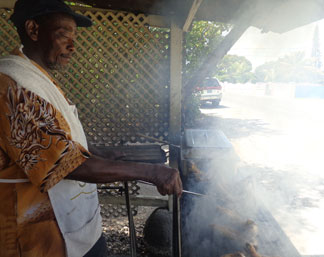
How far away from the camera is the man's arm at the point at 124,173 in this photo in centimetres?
124

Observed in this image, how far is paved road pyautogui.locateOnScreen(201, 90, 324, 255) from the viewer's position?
4.35 m

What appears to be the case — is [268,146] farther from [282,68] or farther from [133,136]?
[282,68]

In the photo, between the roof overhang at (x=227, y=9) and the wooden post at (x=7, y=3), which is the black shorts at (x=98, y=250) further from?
the wooden post at (x=7, y=3)

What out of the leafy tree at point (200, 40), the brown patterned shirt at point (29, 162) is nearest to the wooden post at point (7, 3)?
the brown patterned shirt at point (29, 162)

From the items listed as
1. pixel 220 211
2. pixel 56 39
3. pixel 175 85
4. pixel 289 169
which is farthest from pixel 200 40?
pixel 56 39

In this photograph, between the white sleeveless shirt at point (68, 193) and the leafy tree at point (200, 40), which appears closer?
the white sleeveless shirt at point (68, 193)

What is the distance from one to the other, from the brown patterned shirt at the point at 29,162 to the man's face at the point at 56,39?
15 cm

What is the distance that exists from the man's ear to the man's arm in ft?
2.39

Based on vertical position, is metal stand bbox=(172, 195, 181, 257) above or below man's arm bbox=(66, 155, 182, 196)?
below

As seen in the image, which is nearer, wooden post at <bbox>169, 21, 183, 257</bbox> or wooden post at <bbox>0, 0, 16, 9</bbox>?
wooden post at <bbox>0, 0, 16, 9</bbox>

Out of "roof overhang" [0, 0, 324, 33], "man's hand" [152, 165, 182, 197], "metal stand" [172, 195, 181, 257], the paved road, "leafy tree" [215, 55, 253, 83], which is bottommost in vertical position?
"leafy tree" [215, 55, 253, 83]

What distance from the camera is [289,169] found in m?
7.27

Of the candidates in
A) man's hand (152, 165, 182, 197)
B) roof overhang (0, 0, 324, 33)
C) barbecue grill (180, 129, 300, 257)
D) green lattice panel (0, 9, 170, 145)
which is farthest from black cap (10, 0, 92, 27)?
green lattice panel (0, 9, 170, 145)

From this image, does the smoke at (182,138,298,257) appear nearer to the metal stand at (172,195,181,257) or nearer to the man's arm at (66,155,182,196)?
the metal stand at (172,195,181,257)
